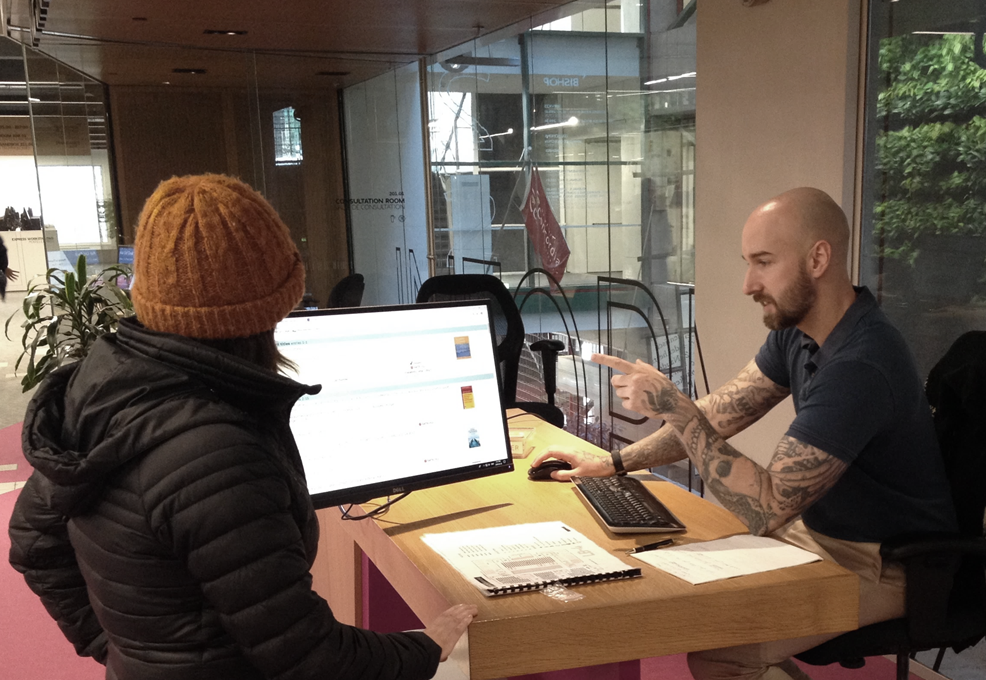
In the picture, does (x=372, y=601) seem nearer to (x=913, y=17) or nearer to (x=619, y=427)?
(x=913, y=17)

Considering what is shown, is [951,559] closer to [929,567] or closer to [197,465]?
[929,567]

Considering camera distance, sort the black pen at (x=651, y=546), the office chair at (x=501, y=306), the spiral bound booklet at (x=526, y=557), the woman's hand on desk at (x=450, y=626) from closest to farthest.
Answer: the woman's hand on desk at (x=450, y=626), the spiral bound booklet at (x=526, y=557), the black pen at (x=651, y=546), the office chair at (x=501, y=306)

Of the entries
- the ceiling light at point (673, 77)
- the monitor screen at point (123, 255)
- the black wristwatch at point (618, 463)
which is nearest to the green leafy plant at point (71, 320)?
the monitor screen at point (123, 255)

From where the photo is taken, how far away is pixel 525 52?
5.68 metres

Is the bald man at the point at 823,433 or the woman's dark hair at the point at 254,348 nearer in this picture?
the woman's dark hair at the point at 254,348

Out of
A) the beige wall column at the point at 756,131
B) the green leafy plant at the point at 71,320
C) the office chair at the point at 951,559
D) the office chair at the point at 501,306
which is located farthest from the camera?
the green leafy plant at the point at 71,320

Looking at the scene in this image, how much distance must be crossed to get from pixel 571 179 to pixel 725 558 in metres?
3.72

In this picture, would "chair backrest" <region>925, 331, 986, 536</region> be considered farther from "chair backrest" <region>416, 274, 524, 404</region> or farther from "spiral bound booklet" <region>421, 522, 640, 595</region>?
"chair backrest" <region>416, 274, 524, 404</region>

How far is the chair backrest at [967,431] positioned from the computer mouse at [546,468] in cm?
88

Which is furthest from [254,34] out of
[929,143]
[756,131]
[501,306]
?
[929,143]

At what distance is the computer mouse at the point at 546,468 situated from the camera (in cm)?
227

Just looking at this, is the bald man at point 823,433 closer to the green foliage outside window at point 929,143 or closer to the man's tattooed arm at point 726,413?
the man's tattooed arm at point 726,413

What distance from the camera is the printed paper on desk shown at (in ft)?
5.36

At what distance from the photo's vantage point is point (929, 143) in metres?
2.84
